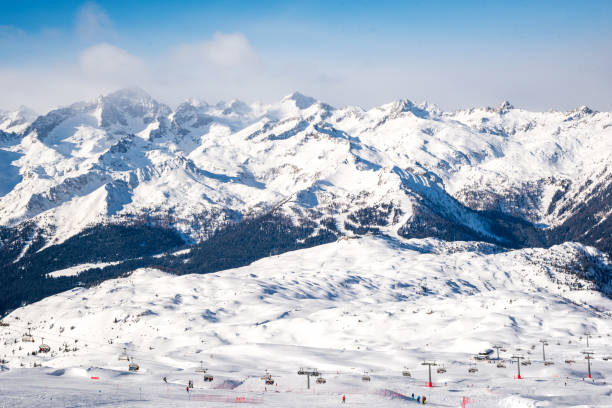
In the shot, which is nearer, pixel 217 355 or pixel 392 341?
pixel 217 355

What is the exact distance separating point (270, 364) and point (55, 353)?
77.0m

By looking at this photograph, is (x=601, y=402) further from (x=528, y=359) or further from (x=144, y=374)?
(x=144, y=374)

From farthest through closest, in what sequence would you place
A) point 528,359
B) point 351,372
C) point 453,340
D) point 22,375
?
1. point 453,340
2. point 528,359
3. point 351,372
4. point 22,375

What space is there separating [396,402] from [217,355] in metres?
77.4

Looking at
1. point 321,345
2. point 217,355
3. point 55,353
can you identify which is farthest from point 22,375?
point 321,345

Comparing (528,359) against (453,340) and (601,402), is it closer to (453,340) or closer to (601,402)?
(453,340)

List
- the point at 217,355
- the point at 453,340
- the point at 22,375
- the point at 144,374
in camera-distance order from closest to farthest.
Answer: the point at 22,375 < the point at 144,374 < the point at 217,355 < the point at 453,340

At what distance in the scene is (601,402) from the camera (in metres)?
111

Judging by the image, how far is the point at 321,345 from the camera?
19675 cm

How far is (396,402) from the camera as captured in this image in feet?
347

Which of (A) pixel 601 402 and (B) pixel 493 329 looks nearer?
(A) pixel 601 402

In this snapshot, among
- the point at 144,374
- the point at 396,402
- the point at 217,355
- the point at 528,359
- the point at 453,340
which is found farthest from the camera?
the point at 453,340

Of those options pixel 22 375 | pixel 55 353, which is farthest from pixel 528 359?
pixel 55 353

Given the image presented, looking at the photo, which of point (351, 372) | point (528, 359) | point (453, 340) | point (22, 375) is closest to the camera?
point (22, 375)
